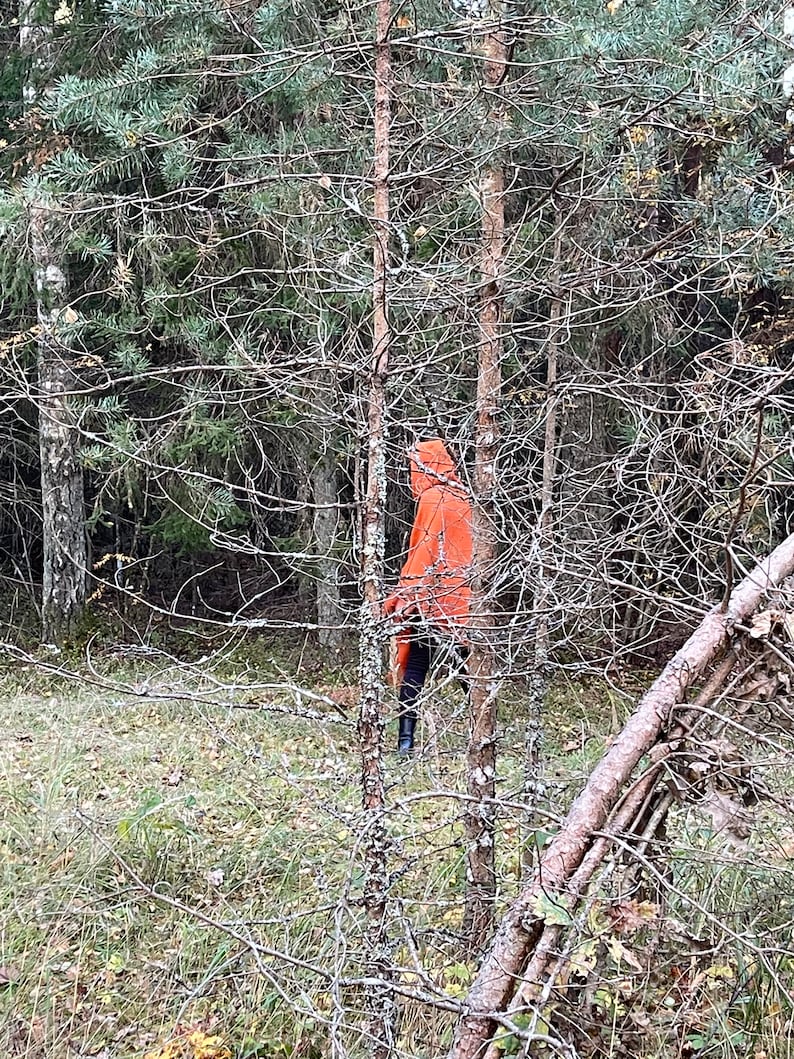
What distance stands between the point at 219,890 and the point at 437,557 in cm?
198

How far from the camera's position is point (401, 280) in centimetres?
286

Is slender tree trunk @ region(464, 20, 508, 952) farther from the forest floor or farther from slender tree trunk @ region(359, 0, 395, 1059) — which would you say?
slender tree trunk @ region(359, 0, 395, 1059)

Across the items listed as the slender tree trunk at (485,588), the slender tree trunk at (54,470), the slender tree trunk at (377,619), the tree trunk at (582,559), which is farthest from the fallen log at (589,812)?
the slender tree trunk at (54,470)

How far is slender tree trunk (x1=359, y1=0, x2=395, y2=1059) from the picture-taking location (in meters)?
2.57

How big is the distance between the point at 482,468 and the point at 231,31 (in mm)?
4989

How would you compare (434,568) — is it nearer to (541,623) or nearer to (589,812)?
(541,623)

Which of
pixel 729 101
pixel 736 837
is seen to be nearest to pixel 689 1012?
pixel 736 837

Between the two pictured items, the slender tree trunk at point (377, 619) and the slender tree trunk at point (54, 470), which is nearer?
the slender tree trunk at point (377, 619)

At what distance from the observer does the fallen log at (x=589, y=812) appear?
2148 mm

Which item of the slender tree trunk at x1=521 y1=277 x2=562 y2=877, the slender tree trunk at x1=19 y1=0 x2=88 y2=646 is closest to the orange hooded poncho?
the slender tree trunk at x1=521 y1=277 x2=562 y2=877

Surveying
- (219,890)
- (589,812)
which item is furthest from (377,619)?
(219,890)

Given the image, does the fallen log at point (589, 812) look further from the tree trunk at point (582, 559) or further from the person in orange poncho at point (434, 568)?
the person in orange poncho at point (434, 568)

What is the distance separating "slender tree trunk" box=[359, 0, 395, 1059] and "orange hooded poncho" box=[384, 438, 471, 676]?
0.10 metres

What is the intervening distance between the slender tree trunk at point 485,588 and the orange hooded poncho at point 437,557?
0.25 feet
